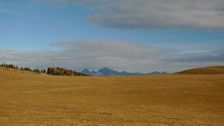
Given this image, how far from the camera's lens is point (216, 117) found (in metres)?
33.4

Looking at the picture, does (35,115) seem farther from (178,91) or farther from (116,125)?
(178,91)

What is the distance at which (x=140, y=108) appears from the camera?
38.3 m

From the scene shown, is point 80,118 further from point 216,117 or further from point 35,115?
point 216,117

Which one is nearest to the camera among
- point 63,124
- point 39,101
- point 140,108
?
point 63,124

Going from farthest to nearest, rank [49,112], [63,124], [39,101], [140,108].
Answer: [39,101] → [140,108] → [49,112] → [63,124]

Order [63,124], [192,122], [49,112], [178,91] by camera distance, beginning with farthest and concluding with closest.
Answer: [178,91], [49,112], [192,122], [63,124]

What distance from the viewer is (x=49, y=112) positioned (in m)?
33.2

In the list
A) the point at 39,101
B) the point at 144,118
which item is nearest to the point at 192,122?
the point at 144,118

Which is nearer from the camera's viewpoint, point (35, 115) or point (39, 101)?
point (35, 115)

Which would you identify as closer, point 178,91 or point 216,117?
point 216,117

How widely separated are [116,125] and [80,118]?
369cm

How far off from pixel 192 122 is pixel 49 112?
10610 millimetres

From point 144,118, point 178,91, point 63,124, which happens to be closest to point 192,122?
point 144,118

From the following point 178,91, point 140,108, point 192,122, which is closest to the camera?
point 192,122
